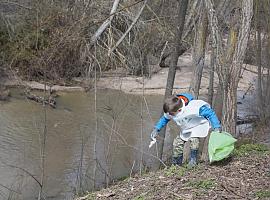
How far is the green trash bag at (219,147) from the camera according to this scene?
5453 mm

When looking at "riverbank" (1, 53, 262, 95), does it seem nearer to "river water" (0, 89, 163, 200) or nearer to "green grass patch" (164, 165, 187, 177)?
"river water" (0, 89, 163, 200)

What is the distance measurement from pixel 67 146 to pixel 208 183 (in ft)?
25.5

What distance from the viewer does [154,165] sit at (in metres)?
9.89

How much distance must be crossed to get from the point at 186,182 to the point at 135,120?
9.24 m

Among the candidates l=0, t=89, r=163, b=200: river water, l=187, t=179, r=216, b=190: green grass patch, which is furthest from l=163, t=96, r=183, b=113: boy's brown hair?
l=0, t=89, r=163, b=200: river water

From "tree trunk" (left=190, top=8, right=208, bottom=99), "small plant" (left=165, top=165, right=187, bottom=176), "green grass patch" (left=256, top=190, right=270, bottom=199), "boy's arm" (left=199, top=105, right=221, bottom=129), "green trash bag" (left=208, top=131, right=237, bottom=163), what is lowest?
"small plant" (left=165, top=165, right=187, bottom=176)

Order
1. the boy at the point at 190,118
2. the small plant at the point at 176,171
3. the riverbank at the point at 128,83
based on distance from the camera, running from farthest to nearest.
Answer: the riverbank at the point at 128,83, the boy at the point at 190,118, the small plant at the point at 176,171

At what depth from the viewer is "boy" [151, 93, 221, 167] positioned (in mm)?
5883

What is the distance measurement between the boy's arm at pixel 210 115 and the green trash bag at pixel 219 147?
0.20m

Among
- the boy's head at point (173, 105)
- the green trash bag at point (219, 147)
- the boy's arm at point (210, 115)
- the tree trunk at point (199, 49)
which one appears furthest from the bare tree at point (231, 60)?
the tree trunk at point (199, 49)

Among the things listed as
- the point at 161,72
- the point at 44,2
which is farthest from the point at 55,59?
the point at 161,72

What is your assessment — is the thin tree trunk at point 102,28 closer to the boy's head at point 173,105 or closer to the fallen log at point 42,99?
the fallen log at point 42,99

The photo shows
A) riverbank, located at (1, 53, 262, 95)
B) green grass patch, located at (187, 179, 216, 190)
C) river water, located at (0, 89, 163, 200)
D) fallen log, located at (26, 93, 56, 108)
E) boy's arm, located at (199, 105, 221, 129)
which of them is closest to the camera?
green grass patch, located at (187, 179, 216, 190)

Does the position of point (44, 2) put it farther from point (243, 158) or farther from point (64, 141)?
point (243, 158)
